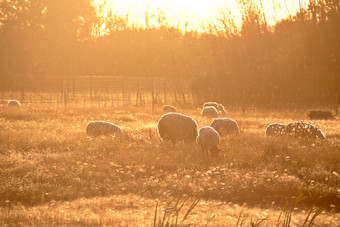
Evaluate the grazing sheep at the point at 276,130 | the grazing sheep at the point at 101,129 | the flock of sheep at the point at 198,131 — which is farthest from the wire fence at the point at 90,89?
the grazing sheep at the point at 276,130

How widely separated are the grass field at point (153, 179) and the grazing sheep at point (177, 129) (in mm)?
543

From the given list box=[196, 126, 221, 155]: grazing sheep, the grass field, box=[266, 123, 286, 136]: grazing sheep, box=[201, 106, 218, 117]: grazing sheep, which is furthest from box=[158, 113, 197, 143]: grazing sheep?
box=[201, 106, 218, 117]: grazing sheep

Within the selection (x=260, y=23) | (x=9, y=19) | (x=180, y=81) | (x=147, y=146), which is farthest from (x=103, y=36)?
(x=147, y=146)

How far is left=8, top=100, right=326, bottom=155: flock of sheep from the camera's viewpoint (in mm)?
17694

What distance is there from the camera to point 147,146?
61.6 ft

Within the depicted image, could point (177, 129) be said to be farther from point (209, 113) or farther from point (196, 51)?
point (196, 51)

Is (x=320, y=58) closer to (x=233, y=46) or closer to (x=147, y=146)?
(x=233, y=46)

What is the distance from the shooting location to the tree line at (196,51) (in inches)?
1758

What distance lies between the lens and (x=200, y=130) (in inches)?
717

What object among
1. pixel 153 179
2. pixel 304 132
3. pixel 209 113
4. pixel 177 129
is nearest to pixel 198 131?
pixel 177 129

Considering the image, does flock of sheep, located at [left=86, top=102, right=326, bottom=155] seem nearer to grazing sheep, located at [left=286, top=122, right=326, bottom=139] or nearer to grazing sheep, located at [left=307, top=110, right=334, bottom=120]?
grazing sheep, located at [left=286, top=122, right=326, bottom=139]

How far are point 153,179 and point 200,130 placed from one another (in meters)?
3.91

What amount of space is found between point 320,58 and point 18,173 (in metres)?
33.9

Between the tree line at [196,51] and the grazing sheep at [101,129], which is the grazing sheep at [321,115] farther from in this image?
the grazing sheep at [101,129]
